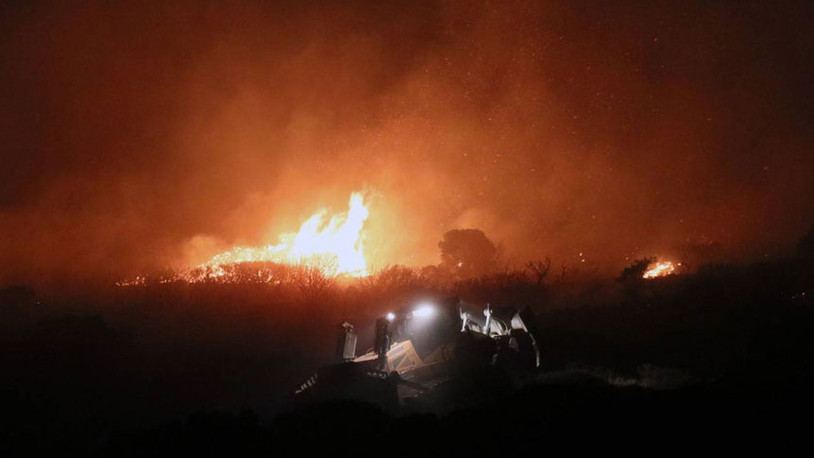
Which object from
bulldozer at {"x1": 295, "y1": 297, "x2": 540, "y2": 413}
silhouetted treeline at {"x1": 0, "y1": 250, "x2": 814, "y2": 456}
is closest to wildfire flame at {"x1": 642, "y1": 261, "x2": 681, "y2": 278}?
silhouetted treeline at {"x1": 0, "y1": 250, "x2": 814, "y2": 456}

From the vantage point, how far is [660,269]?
58.7m

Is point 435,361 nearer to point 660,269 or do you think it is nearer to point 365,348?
point 365,348

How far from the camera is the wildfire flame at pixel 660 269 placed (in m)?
54.9

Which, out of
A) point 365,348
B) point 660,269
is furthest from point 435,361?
point 660,269

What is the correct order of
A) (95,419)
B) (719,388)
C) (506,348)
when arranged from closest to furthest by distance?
(719,388) → (506,348) → (95,419)

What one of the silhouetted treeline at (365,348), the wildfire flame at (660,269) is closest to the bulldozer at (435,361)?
the silhouetted treeline at (365,348)

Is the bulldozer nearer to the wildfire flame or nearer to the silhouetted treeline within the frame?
the silhouetted treeline

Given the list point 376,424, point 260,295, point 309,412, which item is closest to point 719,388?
point 376,424

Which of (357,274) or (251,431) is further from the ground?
(357,274)

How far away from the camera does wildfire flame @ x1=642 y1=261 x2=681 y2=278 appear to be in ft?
180

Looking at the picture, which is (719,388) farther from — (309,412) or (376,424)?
(309,412)

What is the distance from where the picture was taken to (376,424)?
55.2 feet

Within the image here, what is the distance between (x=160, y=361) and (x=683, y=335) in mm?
42219

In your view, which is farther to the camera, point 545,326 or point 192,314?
point 192,314
